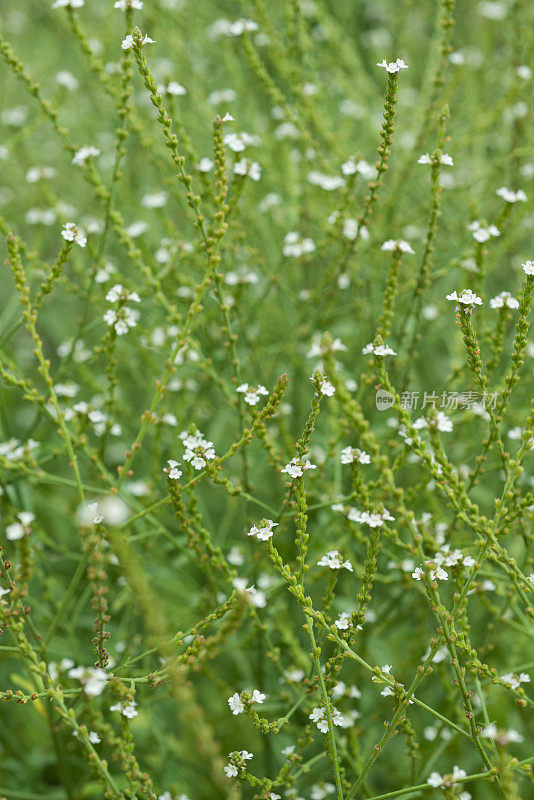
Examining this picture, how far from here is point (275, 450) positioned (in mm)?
1781

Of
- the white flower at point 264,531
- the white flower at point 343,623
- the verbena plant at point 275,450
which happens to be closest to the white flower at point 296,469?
the verbena plant at point 275,450

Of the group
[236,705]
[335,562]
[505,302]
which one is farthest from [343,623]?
[505,302]

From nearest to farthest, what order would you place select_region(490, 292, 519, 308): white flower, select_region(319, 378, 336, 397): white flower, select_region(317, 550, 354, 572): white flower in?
select_region(319, 378, 336, 397): white flower, select_region(317, 550, 354, 572): white flower, select_region(490, 292, 519, 308): white flower

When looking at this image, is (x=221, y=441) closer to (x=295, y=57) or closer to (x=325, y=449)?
(x=325, y=449)

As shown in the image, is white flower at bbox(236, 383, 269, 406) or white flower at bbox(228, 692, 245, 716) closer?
white flower at bbox(228, 692, 245, 716)

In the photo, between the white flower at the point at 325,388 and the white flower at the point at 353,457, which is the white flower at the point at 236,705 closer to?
the white flower at the point at 353,457

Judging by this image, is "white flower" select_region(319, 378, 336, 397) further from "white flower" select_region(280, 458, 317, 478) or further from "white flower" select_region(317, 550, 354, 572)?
"white flower" select_region(317, 550, 354, 572)

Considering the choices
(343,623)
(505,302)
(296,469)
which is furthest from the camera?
(505,302)

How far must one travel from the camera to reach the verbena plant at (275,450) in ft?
4.86

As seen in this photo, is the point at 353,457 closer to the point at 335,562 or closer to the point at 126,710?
the point at 335,562

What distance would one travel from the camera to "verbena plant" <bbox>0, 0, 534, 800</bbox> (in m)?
1.48

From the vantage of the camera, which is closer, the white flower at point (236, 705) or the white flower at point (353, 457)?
the white flower at point (236, 705)

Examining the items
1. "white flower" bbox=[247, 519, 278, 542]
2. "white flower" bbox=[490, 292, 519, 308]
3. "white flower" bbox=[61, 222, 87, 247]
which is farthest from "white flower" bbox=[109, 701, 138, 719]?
"white flower" bbox=[490, 292, 519, 308]

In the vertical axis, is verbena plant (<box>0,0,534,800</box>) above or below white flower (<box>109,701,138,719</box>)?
above
